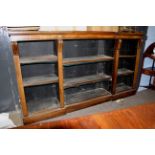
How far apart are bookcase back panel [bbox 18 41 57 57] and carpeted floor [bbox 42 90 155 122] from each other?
99 centimetres

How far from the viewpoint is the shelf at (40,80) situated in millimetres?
1977

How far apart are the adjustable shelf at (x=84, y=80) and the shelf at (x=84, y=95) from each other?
29 cm

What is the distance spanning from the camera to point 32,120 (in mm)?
2039

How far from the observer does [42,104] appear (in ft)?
7.38

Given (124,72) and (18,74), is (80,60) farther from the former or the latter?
(124,72)

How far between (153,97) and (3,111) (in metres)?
2.69

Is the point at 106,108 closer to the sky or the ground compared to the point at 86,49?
closer to the ground

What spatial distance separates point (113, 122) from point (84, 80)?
1.51 meters

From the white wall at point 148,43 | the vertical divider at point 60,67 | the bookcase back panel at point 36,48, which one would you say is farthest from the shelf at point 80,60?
the white wall at point 148,43

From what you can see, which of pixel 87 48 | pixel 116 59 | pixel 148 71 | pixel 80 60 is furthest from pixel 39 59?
pixel 148 71

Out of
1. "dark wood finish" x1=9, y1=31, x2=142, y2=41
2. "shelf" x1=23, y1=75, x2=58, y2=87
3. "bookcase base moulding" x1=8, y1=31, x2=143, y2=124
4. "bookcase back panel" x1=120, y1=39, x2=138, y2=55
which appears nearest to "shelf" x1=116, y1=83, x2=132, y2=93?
"bookcase base moulding" x1=8, y1=31, x2=143, y2=124

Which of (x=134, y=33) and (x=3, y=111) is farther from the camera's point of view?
(x=134, y=33)
